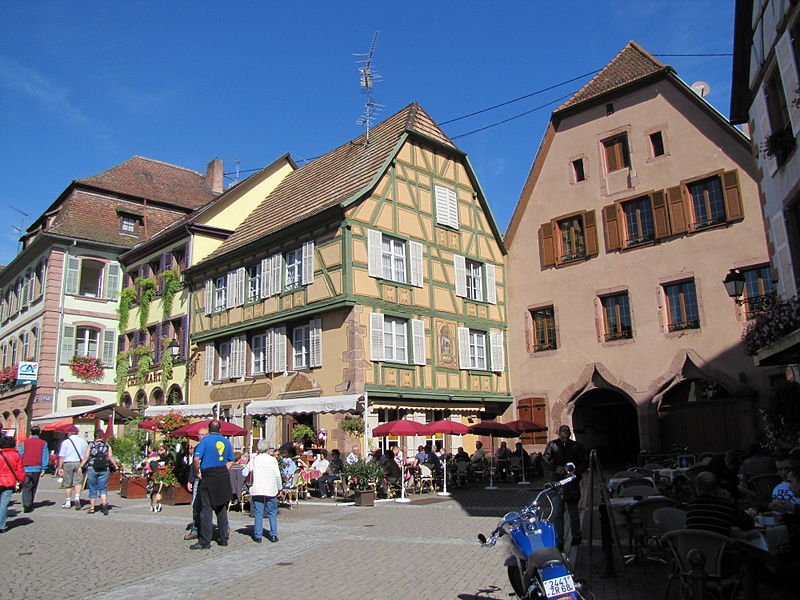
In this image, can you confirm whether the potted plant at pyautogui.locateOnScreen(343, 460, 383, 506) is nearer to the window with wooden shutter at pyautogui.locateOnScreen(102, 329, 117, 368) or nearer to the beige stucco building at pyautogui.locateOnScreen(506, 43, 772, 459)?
the beige stucco building at pyautogui.locateOnScreen(506, 43, 772, 459)

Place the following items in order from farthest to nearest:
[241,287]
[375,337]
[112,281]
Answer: [112,281] → [241,287] → [375,337]

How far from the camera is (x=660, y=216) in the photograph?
20.4 metres

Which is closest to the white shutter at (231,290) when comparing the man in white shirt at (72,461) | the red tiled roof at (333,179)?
the red tiled roof at (333,179)

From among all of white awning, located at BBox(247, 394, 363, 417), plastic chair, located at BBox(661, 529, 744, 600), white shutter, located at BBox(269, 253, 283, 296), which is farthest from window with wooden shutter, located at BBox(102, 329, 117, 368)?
plastic chair, located at BBox(661, 529, 744, 600)

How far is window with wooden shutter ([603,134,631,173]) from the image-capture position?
→ 21.8 m

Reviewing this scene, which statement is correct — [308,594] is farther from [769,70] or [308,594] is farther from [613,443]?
[613,443]

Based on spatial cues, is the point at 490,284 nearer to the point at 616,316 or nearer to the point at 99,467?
the point at 616,316

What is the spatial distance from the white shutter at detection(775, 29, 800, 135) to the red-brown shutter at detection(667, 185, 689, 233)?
891cm

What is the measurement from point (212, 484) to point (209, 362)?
15190mm

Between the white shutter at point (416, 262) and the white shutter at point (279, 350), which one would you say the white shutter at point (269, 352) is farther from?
the white shutter at point (416, 262)

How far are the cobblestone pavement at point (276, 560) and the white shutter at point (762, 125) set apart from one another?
807 centimetres

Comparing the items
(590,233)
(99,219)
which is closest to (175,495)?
(590,233)

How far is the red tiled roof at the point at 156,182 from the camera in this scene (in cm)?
3219

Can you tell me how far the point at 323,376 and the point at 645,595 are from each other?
13.9 meters
